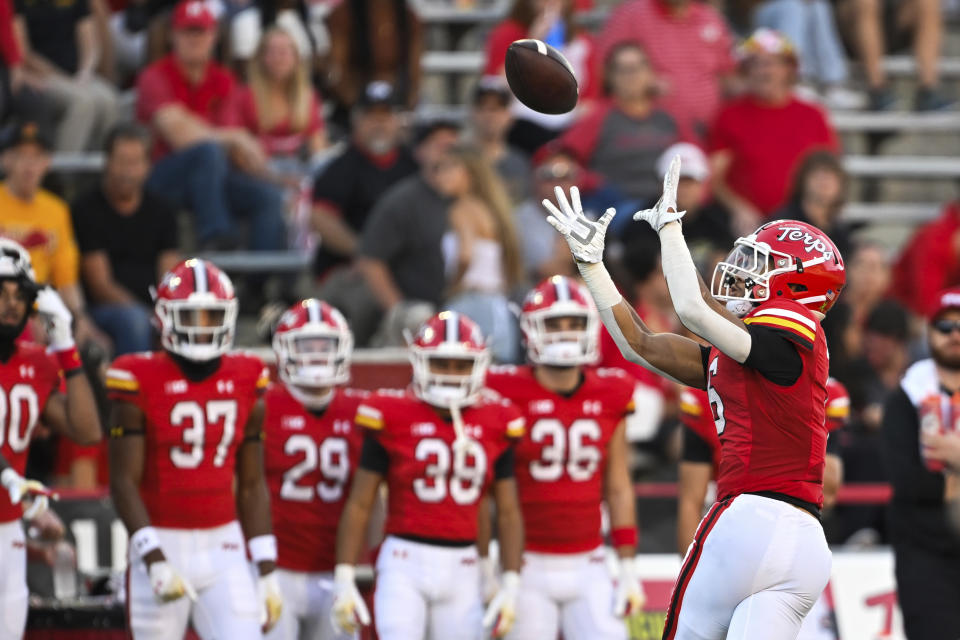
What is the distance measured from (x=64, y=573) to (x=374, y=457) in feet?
5.14

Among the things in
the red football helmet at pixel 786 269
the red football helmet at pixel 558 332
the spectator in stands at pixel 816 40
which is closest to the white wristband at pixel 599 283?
the red football helmet at pixel 786 269

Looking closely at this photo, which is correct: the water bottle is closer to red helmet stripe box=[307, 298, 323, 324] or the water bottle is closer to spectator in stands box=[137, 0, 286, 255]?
red helmet stripe box=[307, 298, 323, 324]

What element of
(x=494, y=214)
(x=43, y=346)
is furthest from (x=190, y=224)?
(x=43, y=346)

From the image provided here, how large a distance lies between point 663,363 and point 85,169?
560 cm

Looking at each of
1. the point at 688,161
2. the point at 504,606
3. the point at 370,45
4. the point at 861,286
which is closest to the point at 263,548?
the point at 504,606

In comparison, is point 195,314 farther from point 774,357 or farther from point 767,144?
point 767,144

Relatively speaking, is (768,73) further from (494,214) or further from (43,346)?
(43,346)

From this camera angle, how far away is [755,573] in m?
4.45

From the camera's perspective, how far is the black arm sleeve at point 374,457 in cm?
612

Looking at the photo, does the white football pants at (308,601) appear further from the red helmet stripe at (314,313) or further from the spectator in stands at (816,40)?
the spectator in stands at (816,40)

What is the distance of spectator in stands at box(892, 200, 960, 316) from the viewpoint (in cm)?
985

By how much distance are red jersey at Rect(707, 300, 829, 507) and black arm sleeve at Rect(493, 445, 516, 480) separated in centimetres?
172

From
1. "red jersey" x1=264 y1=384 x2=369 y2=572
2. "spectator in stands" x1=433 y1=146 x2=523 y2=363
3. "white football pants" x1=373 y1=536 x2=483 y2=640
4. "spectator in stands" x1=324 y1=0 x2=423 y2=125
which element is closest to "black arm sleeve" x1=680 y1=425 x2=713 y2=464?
"white football pants" x1=373 y1=536 x2=483 y2=640

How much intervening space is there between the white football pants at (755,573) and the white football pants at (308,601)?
215 cm
